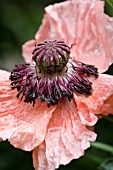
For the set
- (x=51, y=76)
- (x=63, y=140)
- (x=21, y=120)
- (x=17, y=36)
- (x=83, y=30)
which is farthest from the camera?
(x=17, y=36)

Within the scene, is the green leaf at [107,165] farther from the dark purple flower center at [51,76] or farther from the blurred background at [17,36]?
the blurred background at [17,36]

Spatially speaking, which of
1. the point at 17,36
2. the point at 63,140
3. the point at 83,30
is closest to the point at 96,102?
the point at 63,140

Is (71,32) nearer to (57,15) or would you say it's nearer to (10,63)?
(57,15)

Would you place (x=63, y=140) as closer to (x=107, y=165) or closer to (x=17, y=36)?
(x=107, y=165)

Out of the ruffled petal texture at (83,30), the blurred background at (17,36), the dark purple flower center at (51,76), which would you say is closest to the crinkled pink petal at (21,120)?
the dark purple flower center at (51,76)

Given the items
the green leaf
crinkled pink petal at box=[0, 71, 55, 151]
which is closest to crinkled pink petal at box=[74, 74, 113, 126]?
crinkled pink petal at box=[0, 71, 55, 151]

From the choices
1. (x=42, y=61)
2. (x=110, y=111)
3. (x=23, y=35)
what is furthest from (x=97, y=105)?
(x=23, y=35)
